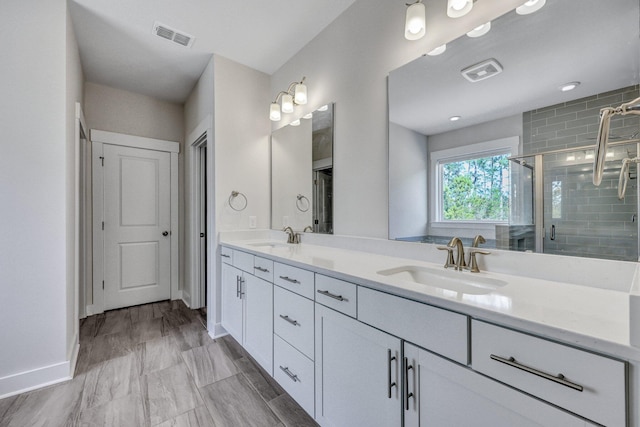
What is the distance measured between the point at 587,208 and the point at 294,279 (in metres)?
1.27

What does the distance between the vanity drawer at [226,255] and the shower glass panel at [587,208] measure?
2.04 meters

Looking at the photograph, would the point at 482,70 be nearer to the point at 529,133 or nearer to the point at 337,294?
the point at 529,133

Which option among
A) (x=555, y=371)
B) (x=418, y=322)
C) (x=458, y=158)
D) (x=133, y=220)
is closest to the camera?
(x=555, y=371)

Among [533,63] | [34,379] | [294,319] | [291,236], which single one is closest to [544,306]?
[533,63]

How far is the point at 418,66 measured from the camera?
1521 millimetres

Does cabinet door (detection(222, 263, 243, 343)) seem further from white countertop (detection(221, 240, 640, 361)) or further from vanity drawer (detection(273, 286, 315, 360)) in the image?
white countertop (detection(221, 240, 640, 361))

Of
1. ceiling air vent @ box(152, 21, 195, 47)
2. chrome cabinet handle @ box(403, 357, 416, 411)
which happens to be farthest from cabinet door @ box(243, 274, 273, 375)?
ceiling air vent @ box(152, 21, 195, 47)

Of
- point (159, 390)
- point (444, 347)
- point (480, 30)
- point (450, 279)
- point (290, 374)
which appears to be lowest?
point (159, 390)

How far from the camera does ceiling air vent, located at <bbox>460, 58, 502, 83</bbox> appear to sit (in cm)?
124

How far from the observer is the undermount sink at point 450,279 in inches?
43.2

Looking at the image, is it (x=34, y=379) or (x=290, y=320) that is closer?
(x=290, y=320)

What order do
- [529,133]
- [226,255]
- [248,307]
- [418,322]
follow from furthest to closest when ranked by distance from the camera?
1. [226,255]
2. [248,307]
3. [529,133]
4. [418,322]

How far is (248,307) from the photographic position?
2.00 meters

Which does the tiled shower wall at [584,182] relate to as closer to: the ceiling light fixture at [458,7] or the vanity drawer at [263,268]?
the ceiling light fixture at [458,7]
